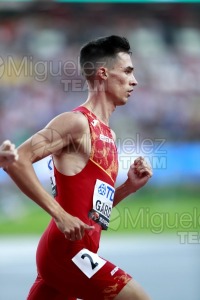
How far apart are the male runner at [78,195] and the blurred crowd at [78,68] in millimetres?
7079

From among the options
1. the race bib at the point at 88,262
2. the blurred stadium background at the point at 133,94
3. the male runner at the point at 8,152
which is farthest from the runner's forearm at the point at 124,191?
the blurred stadium background at the point at 133,94

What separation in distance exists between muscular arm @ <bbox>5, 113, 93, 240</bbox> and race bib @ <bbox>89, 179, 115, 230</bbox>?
31 cm

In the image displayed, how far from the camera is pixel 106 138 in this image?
3881 millimetres

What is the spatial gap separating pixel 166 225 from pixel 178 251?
65.7 inches

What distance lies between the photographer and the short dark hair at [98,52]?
4.06 metres

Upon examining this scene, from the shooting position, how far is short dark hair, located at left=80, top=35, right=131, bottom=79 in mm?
4059

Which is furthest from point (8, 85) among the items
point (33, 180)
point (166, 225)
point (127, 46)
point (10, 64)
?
point (33, 180)

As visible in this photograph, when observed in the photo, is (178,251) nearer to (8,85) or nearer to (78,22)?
(8,85)

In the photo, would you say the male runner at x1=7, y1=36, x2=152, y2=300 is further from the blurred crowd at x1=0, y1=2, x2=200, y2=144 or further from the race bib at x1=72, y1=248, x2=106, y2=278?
the blurred crowd at x1=0, y1=2, x2=200, y2=144

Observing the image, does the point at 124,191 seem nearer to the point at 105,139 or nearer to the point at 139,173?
the point at 139,173

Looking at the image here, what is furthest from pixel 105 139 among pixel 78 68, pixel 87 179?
pixel 78 68

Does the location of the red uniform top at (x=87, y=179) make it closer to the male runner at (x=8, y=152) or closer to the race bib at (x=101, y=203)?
the race bib at (x=101, y=203)

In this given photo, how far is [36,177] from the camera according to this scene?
3.40 metres

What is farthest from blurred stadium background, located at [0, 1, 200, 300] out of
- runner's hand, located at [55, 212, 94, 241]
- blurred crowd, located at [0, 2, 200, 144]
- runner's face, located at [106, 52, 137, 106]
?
runner's hand, located at [55, 212, 94, 241]
